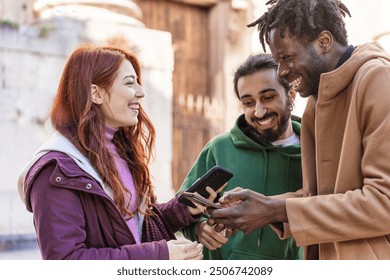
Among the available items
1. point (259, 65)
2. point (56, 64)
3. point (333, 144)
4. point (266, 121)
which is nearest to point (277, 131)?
point (266, 121)

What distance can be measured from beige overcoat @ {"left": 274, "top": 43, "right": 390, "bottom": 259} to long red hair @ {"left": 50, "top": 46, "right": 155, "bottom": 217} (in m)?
0.78

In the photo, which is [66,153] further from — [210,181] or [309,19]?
[309,19]

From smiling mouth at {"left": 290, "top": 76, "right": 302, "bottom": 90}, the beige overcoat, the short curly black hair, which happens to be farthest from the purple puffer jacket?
the short curly black hair

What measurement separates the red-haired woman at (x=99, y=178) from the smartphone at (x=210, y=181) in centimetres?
6

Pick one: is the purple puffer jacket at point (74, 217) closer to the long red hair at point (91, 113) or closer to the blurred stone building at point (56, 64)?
the long red hair at point (91, 113)

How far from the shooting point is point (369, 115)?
2.37 meters

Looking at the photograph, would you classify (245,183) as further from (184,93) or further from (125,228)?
(184,93)

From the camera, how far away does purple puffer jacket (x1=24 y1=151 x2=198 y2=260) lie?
2.46 metres

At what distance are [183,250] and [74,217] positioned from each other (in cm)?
49

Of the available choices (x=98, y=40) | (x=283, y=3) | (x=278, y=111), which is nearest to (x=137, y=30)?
(x=98, y=40)

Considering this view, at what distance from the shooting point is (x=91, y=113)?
2.80 metres

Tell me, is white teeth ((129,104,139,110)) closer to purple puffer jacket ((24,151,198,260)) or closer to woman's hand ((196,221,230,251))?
purple puffer jacket ((24,151,198,260))

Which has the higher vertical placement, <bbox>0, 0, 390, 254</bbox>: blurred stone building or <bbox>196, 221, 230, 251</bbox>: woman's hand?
<bbox>0, 0, 390, 254</bbox>: blurred stone building

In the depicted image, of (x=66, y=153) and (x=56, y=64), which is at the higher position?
(x=56, y=64)
